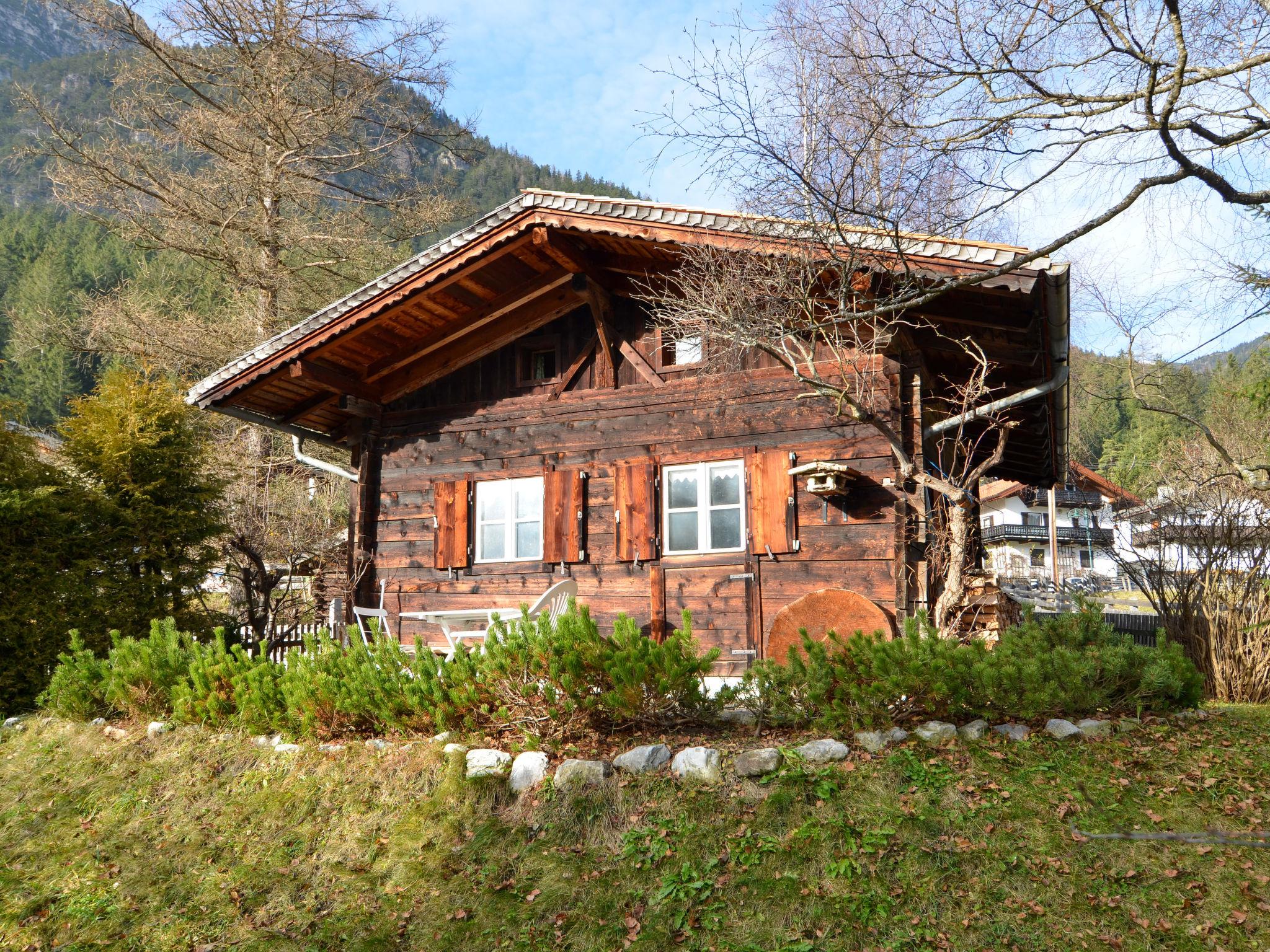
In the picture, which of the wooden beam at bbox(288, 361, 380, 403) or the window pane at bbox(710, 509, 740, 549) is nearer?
the window pane at bbox(710, 509, 740, 549)

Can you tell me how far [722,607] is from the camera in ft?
29.9

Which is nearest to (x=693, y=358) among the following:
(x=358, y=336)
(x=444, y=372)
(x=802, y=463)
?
(x=802, y=463)

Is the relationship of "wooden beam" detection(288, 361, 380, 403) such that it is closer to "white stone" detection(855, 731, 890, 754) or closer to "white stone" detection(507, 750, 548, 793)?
"white stone" detection(507, 750, 548, 793)

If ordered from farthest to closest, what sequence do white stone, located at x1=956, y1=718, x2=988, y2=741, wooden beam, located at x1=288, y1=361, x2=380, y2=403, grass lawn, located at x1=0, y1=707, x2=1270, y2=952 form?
wooden beam, located at x1=288, y1=361, x2=380, y2=403 → white stone, located at x1=956, y1=718, x2=988, y2=741 → grass lawn, located at x1=0, y1=707, x2=1270, y2=952

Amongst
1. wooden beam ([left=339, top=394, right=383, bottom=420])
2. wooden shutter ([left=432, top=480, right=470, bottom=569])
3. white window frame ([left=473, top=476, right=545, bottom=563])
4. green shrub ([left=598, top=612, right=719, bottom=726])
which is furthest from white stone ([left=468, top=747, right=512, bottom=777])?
wooden beam ([left=339, top=394, right=383, bottom=420])

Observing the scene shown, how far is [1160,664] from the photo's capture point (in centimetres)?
604

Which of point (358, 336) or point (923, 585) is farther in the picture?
point (358, 336)

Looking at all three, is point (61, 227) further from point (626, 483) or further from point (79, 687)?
point (626, 483)

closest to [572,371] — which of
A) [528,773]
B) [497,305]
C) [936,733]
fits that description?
[497,305]

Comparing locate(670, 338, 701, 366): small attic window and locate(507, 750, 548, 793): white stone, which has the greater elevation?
locate(670, 338, 701, 366): small attic window

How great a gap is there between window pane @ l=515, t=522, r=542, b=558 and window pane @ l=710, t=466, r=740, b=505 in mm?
2133

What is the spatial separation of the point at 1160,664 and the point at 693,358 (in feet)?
17.5

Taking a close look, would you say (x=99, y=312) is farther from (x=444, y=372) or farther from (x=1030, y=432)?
(x=1030, y=432)

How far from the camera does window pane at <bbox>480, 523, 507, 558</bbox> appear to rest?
34.3 ft
